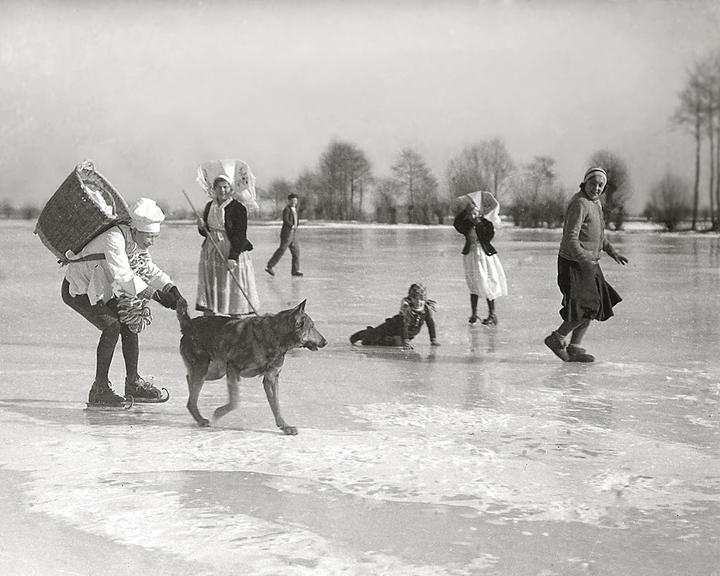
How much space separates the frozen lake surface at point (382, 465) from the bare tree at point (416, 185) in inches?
1979

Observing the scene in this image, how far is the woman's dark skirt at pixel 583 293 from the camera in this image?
7.34 metres

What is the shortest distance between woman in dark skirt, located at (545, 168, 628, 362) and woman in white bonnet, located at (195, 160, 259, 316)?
2742 mm

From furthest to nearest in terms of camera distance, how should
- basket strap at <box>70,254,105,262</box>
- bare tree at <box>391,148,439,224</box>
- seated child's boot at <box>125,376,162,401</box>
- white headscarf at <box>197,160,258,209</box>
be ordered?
bare tree at <box>391,148,439,224</box> < white headscarf at <box>197,160,258,209</box> < seated child's boot at <box>125,376,162,401</box> < basket strap at <box>70,254,105,262</box>

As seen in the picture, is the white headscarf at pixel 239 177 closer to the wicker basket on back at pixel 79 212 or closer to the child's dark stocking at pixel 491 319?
the wicker basket on back at pixel 79 212

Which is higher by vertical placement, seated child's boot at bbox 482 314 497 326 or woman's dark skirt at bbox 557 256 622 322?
woman's dark skirt at bbox 557 256 622 322

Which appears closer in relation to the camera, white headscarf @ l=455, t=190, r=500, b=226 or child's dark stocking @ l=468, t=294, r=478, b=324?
child's dark stocking @ l=468, t=294, r=478, b=324

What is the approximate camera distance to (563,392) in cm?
625

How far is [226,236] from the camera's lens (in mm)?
7902

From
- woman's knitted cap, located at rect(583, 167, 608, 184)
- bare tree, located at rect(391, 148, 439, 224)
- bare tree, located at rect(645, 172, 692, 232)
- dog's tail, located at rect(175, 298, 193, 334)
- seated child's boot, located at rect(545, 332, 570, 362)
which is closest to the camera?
dog's tail, located at rect(175, 298, 193, 334)

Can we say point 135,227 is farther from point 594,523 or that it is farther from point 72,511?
point 594,523

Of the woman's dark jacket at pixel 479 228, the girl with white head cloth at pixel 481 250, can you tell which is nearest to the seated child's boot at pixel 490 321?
the girl with white head cloth at pixel 481 250

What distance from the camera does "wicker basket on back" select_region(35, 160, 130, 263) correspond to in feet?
17.7

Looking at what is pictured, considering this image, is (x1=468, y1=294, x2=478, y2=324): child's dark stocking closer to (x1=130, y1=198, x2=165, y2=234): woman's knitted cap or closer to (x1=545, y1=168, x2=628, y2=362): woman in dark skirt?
(x1=545, y1=168, x2=628, y2=362): woman in dark skirt

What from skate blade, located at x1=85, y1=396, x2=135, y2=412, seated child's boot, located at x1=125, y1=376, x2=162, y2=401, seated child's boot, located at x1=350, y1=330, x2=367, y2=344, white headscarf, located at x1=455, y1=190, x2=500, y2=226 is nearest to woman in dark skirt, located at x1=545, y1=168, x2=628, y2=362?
seated child's boot, located at x1=350, y1=330, x2=367, y2=344
